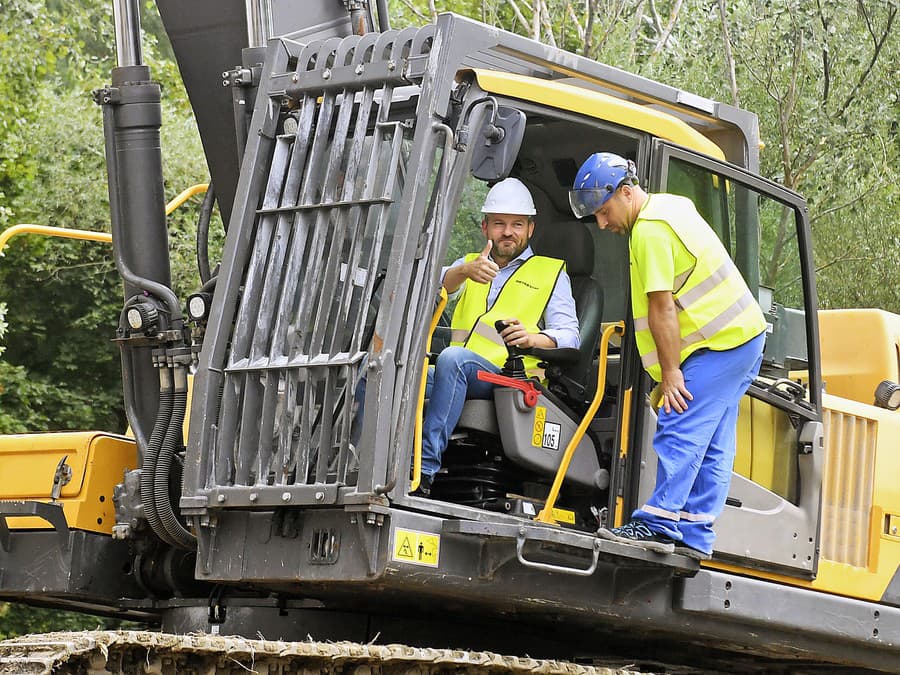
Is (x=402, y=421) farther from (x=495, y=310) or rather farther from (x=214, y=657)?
(x=495, y=310)

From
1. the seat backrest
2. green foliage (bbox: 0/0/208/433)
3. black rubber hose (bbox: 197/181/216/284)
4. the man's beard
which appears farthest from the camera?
green foliage (bbox: 0/0/208/433)

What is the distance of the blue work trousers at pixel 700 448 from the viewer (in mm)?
5723

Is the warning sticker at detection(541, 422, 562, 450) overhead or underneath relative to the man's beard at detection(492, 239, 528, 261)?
underneath

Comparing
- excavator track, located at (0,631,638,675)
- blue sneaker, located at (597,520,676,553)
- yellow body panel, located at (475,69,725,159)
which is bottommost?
excavator track, located at (0,631,638,675)

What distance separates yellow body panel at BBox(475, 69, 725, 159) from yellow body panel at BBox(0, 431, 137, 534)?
7.35 ft

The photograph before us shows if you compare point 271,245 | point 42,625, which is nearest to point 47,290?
point 42,625

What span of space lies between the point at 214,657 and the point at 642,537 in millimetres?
1683

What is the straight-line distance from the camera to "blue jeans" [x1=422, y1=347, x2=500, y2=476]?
5.56m

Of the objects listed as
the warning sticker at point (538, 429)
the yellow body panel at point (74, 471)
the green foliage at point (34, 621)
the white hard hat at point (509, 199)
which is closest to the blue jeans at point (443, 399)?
the warning sticker at point (538, 429)

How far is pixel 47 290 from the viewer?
19.3 meters

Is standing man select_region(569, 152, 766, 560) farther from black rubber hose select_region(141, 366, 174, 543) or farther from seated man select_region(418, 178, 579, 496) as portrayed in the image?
black rubber hose select_region(141, 366, 174, 543)

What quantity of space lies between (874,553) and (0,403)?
1323 cm

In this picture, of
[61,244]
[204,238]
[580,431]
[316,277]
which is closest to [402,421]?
[316,277]

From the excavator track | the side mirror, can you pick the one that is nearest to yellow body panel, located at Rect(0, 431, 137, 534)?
the excavator track
